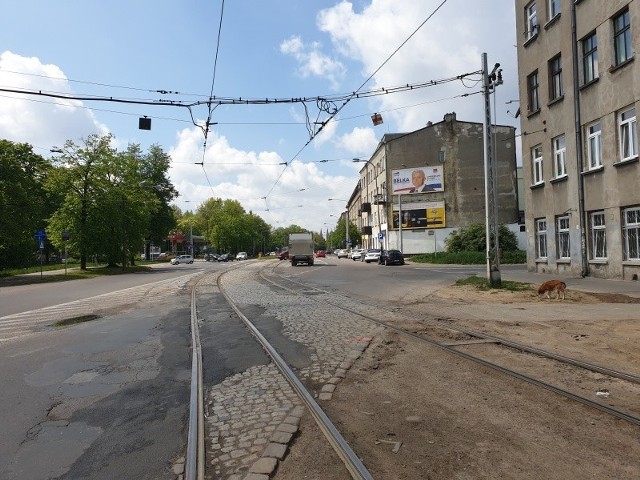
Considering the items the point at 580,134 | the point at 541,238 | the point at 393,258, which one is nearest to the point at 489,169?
the point at 580,134

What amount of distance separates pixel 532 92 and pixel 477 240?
23.2 metres

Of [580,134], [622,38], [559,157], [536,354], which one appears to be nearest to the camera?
[536,354]

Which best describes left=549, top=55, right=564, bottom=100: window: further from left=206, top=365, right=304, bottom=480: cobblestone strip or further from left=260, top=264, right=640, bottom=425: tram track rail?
left=206, top=365, right=304, bottom=480: cobblestone strip

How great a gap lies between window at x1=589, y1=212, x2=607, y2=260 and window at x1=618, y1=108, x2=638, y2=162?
2.56 meters

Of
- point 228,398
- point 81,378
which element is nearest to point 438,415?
point 228,398

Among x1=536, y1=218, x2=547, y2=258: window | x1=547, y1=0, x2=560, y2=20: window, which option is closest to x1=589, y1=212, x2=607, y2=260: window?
x1=536, y1=218, x2=547, y2=258: window

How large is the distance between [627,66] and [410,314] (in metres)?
13.0

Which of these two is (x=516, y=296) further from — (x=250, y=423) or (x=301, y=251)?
(x=301, y=251)

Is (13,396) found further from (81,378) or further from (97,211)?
(97,211)

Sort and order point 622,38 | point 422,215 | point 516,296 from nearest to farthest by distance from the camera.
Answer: point 516,296 < point 622,38 < point 422,215

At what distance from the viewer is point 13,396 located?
5.75 metres

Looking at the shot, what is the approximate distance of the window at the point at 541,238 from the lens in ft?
78.5

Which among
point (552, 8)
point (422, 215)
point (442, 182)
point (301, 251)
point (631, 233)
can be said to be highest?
point (552, 8)

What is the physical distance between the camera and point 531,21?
24.2 meters
